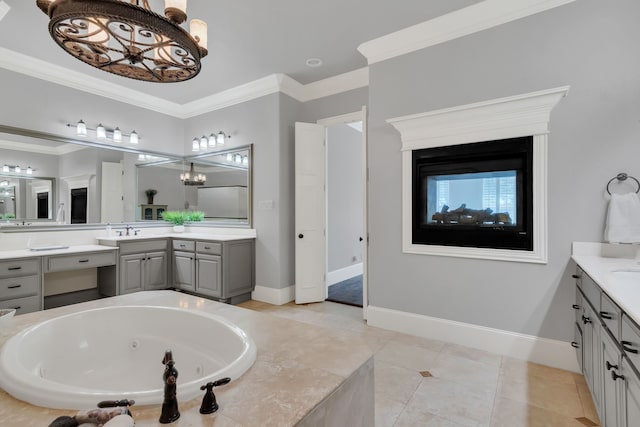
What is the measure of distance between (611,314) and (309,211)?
3.04m

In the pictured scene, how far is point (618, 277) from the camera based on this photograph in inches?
65.1

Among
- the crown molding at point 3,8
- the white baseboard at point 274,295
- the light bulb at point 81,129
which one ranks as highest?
the crown molding at point 3,8

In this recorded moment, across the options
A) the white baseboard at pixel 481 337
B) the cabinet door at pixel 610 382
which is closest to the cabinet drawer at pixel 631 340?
the cabinet door at pixel 610 382

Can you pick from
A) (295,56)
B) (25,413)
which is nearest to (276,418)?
(25,413)

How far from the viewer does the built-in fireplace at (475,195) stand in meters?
2.43

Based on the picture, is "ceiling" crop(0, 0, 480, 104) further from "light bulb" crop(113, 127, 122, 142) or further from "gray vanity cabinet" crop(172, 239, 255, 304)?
"gray vanity cabinet" crop(172, 239, 255, 304)

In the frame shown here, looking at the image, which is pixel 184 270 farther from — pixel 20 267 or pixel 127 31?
pixel 127 31

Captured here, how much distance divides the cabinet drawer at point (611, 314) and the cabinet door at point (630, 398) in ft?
0.48

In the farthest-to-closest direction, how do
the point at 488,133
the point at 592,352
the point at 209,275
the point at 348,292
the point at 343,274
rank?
the point at 343,274 → the point at 348,292 → the point at 209,275 → the point at 488,133 → the point at 592,352

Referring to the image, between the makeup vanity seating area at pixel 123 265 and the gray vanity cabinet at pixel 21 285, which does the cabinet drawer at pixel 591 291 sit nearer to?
the makeup vanity seating area at pixel 123 265

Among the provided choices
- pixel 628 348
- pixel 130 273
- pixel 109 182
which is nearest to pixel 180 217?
pixel 109 182

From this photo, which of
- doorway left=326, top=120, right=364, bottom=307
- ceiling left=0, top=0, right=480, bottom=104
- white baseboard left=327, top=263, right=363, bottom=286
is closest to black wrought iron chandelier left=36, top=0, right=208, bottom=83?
ceiling left=0, top=0, right=480, bottom=104

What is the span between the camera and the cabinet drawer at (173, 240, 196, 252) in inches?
159

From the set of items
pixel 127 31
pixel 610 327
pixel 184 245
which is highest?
pixel 127 31
